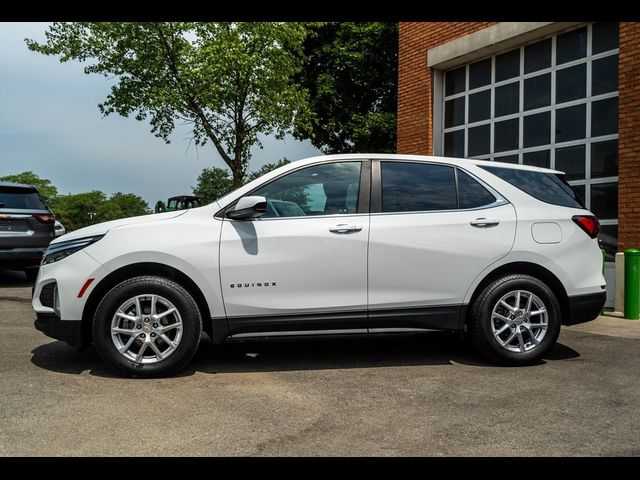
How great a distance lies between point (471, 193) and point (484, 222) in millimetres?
300

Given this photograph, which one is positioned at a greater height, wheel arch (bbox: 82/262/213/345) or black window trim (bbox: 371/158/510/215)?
black window trim (bbox: 371/158/510/215)

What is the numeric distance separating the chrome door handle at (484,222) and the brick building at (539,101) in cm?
470

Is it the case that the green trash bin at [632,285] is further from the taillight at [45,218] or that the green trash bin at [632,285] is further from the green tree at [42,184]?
the green tree at [42,184]

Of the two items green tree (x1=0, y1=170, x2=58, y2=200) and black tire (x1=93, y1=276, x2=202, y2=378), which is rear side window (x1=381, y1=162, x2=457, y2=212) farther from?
green tree (x1=0, y1=170, x2=58, y2=200)

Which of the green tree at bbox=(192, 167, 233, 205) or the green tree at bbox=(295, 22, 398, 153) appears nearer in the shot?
the green tree at bbox=(295, 22, 398, 153)

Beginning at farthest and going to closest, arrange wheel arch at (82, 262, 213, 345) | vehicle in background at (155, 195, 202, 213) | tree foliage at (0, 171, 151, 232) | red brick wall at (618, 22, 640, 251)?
tree foliage at (0, 171, 151, 232)
vehicle in background at (155, 195, 202, 213)
red brick wall at (618, 22, 640, 251)
wheel arch at (82, 262, 213, 345)

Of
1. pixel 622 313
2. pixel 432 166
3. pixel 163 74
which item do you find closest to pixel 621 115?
pixel 622 313

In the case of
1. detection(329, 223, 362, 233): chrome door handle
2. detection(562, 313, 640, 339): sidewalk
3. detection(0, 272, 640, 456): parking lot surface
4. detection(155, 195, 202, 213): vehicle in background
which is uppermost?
detection(155, 195, 202, 213): vehicle in background

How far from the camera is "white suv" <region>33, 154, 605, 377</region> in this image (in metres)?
4.59

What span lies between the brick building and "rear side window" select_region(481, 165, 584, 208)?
399cm

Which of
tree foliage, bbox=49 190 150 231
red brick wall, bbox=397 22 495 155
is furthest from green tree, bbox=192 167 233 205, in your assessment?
red brick wall, bbox=397 22 495 155

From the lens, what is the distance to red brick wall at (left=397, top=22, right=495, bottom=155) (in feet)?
40.2

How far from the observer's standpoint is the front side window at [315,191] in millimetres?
4898

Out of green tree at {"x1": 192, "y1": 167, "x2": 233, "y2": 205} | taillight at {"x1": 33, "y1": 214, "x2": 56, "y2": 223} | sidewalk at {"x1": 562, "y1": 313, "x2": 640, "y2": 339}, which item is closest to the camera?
sidewalk at {"x1": 562, "y1": 313, "x2": 640, "y2": 339}
